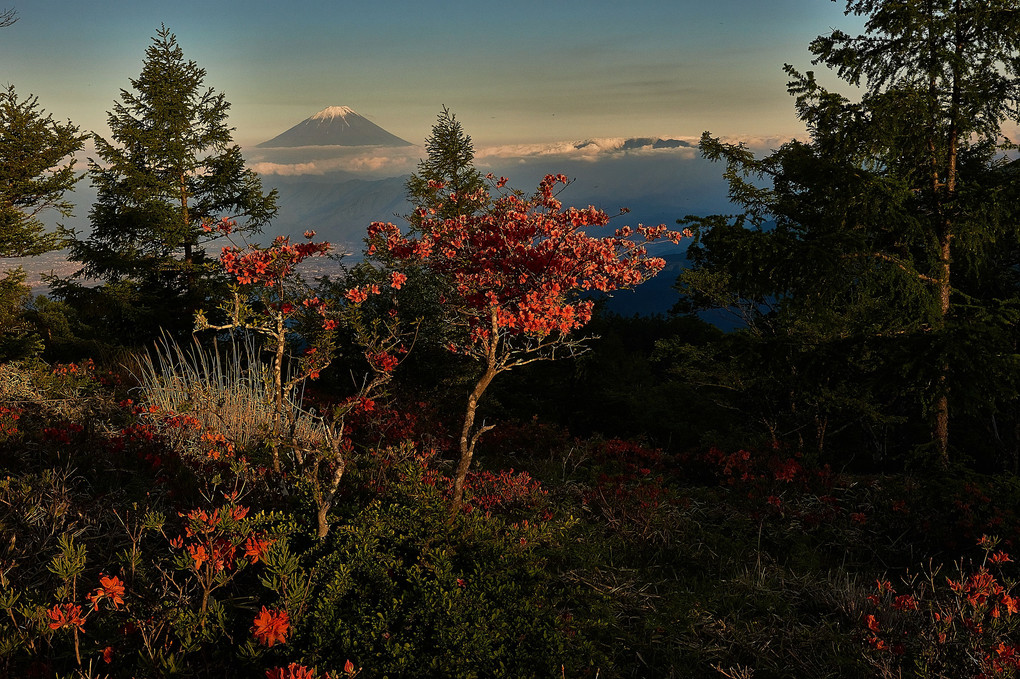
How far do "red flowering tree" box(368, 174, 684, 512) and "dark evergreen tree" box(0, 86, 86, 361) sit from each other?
33.3 ft

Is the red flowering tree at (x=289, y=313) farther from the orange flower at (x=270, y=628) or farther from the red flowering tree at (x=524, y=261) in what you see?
the orange flower at (x=270, y=628)

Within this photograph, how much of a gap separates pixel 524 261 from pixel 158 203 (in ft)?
46.2

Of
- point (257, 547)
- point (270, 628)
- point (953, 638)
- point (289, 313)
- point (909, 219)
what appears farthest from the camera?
point (909, 219)

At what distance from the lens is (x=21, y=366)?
9.30 m

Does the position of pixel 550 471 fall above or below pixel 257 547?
below

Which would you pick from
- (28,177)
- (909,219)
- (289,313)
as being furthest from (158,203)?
(909,219)

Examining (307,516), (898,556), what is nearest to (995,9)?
(898,556)

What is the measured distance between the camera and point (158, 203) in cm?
1531

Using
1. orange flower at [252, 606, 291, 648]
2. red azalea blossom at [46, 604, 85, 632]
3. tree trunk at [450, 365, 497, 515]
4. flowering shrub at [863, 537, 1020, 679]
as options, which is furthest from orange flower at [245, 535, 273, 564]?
flowering shrub at [863, 537, 1020, 679]

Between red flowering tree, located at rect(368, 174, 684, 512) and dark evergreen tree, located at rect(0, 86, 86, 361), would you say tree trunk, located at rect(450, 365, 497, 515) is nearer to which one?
red flowering tree, located at rect(368, 174, 684, 512)

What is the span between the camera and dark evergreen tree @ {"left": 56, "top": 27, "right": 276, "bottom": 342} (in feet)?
51.2

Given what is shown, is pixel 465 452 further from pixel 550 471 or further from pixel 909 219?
pixel 909 219

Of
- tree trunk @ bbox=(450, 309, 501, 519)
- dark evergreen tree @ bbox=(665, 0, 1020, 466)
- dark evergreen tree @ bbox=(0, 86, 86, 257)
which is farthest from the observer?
dark evergreen tree @ bbox=(0, 86, 86, 257)

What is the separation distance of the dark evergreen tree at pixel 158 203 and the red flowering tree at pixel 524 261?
12.6m
